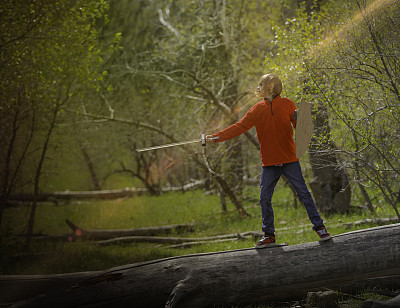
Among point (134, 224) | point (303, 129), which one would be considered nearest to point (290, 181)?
point (303, 129)

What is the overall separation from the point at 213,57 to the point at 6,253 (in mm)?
8225

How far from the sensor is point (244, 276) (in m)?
5.02

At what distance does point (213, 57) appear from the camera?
14.0m

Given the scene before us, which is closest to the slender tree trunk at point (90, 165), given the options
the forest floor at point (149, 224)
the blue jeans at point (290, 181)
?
the forest floor at point (149, 224)

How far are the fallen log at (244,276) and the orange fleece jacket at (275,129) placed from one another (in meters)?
1.13

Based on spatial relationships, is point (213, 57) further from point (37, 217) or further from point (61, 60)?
point (37, 217)

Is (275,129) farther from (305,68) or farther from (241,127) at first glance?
(305,68)

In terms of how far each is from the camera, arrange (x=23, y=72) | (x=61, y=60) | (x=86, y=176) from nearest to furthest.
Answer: (x=23, y=72) → (x=61, y=60) → (x=86, y=176)

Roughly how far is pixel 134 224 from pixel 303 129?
9.15 meters

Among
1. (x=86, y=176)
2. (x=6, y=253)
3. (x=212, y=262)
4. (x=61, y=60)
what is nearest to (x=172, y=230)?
(x=6, y=253)

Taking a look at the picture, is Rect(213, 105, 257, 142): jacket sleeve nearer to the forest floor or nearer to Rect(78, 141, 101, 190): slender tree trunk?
the forest floor

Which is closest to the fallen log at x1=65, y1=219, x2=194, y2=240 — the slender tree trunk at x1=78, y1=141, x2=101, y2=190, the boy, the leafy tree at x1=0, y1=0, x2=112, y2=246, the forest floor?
the forest floor

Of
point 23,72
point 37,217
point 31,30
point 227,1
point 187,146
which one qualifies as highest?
point 227,1

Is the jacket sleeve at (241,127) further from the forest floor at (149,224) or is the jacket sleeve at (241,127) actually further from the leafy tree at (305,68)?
the forest floor at (149,224)
